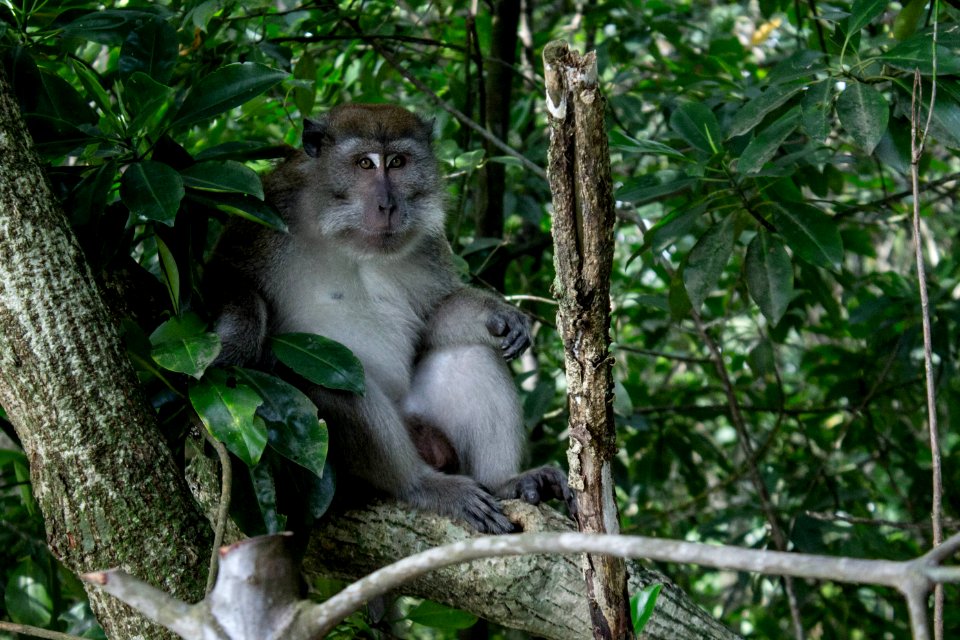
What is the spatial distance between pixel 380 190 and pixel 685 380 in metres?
4.90

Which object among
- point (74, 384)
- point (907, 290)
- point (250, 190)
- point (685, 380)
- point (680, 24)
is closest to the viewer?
point (74, 384)

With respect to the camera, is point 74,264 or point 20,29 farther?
point 20,29

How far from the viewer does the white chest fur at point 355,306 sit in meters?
4.47

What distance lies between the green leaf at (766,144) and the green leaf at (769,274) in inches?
25.9

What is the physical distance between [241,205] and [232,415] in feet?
2.77

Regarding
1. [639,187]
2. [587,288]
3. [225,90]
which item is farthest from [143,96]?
[639,187]

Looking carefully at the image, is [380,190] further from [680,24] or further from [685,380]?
[685,380]

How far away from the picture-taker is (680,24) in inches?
245

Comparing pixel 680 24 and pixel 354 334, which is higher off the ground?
pixel 680 24

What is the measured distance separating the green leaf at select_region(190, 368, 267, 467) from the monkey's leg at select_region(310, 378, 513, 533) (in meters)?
0.78

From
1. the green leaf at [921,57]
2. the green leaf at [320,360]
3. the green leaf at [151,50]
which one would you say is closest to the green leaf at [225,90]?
the green leaf at [151,50]

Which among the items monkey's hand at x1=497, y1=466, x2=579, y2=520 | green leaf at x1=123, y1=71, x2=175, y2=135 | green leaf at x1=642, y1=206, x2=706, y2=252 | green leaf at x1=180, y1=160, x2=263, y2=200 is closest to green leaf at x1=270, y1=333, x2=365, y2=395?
green leaf at x1=180, y1=160, x2=263, y2=200

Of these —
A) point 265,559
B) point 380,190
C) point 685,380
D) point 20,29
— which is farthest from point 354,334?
point 685,380

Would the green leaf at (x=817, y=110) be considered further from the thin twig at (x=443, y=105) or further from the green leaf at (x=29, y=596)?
the green leaf at (x=29, y=596)
